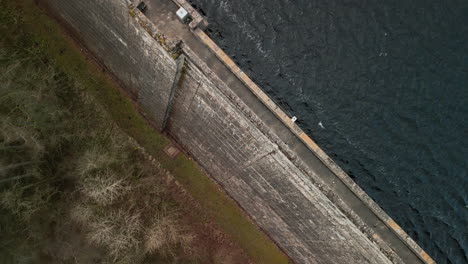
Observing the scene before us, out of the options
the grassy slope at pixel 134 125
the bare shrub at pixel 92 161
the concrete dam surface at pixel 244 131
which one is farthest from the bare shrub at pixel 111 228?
the concrete dam surface at pixel 244 131

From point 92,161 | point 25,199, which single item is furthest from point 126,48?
point 25,199

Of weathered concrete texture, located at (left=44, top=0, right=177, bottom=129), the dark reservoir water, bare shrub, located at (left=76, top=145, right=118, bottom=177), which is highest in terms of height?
weathered concrete texture, located at (left=44, top=0, right=177, bottom=129)

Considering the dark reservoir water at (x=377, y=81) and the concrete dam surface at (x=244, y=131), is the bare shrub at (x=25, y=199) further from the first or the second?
the dark reservoir water at (x=377, y=81)

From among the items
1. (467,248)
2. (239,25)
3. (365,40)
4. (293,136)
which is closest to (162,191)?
(293,136)

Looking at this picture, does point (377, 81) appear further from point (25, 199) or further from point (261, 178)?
point (25, 199)

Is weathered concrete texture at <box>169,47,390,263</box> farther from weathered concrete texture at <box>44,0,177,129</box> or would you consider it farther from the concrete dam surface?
weathered concrete texture at <box>44,0,177,129</box>

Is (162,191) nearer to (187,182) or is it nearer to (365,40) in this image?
(187,182)

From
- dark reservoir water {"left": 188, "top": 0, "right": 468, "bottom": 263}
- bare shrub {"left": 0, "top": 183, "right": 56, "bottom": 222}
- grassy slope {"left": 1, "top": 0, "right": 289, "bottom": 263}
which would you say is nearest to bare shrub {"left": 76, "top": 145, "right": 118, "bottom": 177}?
bare shrub {"left": 0, "top": 183, "right": 56, "bottom": 222}
